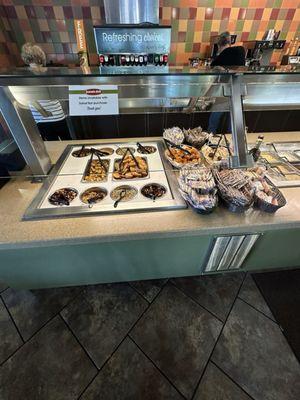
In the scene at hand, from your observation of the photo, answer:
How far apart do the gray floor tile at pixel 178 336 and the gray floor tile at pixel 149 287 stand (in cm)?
5

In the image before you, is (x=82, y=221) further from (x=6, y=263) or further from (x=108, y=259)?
(x=6, y=263)

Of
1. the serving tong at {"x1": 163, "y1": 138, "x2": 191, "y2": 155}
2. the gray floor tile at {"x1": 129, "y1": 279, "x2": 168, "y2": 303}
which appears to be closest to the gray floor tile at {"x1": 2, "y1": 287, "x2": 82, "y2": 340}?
the gray floor tile at {"x1": 129, "y1": 279, "x2": 168, "y2": 303}

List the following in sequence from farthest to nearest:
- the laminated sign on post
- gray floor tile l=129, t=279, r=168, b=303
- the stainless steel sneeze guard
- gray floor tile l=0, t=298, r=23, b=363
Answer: gray floor tile l=129, t=279, r=168, b=303, gray floor tile l=0, t=298, r=23, b=363, the stainless steel sneeze guard, the laminated sign on post

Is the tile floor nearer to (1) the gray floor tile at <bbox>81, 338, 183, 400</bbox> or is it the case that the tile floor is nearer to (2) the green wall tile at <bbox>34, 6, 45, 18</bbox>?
(1) the gray floor tile at <bbox>81, 338, 183, 400</bbox>

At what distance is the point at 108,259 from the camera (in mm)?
1173

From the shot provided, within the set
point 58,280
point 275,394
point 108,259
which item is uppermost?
point 108,259

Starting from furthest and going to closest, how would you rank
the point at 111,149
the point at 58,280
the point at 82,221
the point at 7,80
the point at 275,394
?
the point at 111,149
the point at 58,280
the point at 275,394
the point at 82,221
the point at 7,80

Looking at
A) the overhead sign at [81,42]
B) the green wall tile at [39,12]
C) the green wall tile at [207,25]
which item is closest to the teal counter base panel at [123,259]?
the overhead sign at [81,42]

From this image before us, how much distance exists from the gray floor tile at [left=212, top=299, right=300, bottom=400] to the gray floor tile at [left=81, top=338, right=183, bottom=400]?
38 cm

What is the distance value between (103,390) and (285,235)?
4.75ft

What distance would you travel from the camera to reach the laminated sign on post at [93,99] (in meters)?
0.81

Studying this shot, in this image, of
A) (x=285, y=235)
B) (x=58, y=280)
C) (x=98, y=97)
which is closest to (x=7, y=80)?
(x=98, y=97)

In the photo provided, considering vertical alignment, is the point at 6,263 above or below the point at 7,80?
below

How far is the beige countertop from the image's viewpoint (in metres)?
0.85
